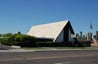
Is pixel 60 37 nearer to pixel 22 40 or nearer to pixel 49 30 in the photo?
pixel 49 30

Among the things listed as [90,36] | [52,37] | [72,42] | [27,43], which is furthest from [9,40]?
[90,36]

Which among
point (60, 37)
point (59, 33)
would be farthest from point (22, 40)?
point (60, 37)

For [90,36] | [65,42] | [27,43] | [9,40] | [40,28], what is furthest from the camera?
[90,36]

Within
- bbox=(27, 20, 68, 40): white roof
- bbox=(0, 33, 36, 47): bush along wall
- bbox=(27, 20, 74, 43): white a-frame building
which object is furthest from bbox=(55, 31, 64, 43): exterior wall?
bbox=(0, 33, 36, 47): bush along wall

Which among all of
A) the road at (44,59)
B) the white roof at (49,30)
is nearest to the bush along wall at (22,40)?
the white roof at (49,30)

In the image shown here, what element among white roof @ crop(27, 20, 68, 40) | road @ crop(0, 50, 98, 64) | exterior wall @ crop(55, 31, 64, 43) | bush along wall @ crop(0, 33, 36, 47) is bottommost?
road @ crop(0, 50, 98, 64)

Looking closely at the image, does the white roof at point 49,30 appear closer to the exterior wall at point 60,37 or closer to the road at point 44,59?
the exterior wall at point 60,37

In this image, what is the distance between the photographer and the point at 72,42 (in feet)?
208

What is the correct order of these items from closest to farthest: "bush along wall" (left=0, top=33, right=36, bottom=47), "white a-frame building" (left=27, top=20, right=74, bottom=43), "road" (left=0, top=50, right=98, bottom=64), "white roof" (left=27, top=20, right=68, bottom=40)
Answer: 1. "road" (left=0, top=50, right=98, bottom=64)
2. "bush along wall" (left=0, top=33, right=36, bottom=47)
3. "white a-frame building" (left=27, top=20, right=74, bottom=43)
4. "white roof" (left=27, top=20, right=68, bottom=40)

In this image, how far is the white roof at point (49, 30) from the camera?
61.6 metres

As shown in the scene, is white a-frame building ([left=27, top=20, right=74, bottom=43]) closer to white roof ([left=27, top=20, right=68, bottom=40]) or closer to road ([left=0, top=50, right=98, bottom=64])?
white roof ([left=27, top=20, right=68, bottom=40])

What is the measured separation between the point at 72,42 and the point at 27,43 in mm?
16794

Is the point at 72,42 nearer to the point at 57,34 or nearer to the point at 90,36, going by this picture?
the point at 57,34

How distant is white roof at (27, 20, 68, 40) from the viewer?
202ft
